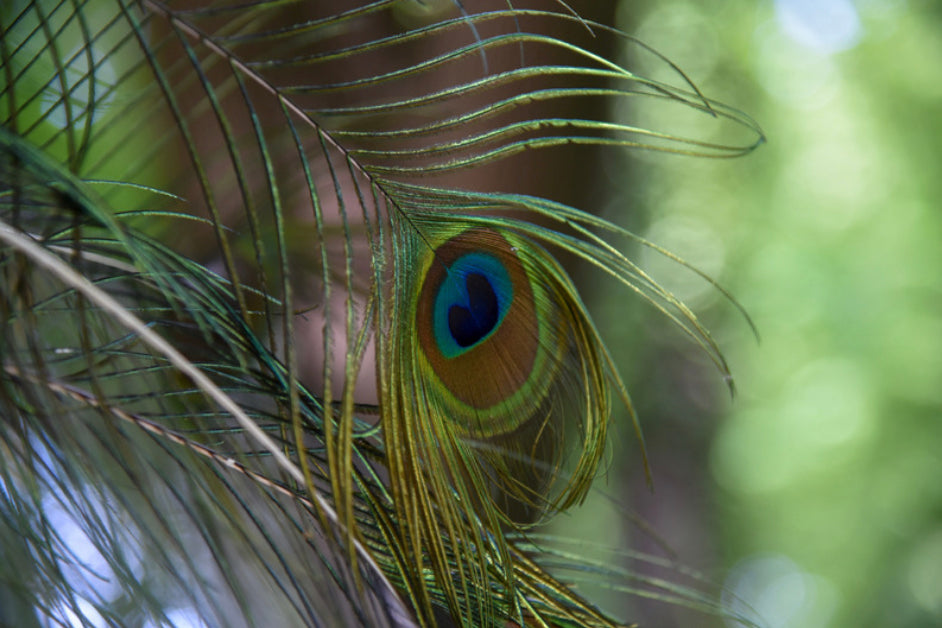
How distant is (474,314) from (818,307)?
11.7 feet

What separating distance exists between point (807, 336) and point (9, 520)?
146 inches

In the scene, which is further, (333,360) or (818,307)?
(818,307)

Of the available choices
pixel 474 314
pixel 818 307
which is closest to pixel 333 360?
pixel 474 314

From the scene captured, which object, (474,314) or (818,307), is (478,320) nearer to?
(474,314)

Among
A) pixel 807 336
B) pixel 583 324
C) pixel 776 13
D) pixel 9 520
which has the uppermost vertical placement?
pixel 776 13

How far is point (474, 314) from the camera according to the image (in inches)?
12.4

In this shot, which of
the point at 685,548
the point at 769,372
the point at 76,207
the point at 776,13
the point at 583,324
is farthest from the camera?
the point at 769,372

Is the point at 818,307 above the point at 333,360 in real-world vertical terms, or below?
above

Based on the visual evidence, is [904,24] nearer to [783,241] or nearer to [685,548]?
[783,241]

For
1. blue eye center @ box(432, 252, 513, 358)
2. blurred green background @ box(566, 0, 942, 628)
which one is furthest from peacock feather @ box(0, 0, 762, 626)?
blurred green background @ box(566, 0, 942, 628)

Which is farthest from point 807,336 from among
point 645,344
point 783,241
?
point 645,344

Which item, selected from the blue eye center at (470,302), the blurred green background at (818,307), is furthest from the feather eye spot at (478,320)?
the blurred green background at (818,307)

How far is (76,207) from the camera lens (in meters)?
0.18

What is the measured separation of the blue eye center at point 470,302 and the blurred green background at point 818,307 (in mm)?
2528
